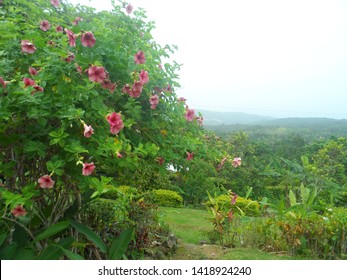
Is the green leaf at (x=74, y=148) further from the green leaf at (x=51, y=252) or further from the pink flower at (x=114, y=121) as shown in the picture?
the green leaf at (x=51, y=252)

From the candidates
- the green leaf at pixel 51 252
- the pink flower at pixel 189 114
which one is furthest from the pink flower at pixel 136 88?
the green leaf at pixel 51 252

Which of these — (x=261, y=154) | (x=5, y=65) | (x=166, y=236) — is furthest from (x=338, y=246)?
(x=261, y=154)

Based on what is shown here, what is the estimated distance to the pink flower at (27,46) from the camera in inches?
100

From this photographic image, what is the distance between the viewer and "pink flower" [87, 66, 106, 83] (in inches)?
95.2

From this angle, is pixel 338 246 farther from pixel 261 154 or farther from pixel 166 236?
pixel 261 154

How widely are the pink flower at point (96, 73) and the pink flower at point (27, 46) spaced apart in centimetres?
44

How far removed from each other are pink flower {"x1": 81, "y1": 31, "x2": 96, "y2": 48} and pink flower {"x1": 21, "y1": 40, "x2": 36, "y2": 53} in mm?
333

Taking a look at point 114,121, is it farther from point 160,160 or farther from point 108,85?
point 160,160

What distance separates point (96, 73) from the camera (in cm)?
243

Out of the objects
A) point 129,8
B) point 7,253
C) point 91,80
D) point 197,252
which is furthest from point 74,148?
point 197,252

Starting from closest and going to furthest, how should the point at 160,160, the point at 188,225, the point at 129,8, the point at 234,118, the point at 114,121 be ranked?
the point at 114,121 → the point at 160,160 → the point at 129,8 → the point at 188,225 → the point at 234,118

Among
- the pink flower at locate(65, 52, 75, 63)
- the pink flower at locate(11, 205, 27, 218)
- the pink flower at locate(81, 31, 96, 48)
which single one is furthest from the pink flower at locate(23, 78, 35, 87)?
the pink flower at locate(11, 205, 27, 218)

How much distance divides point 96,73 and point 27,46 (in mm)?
509
